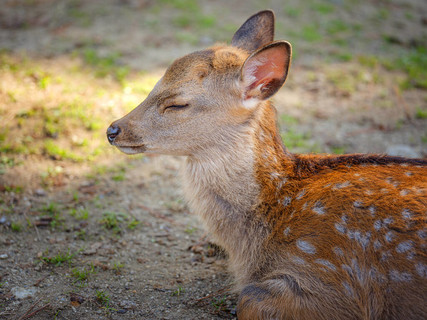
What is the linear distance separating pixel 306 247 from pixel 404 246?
0.58 metres

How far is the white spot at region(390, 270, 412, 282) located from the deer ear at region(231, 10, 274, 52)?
7.09 feet

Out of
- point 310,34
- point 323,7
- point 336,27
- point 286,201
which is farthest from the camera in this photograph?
point 323,7

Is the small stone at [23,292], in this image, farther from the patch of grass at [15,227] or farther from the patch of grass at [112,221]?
the patch of grass at [112,221]

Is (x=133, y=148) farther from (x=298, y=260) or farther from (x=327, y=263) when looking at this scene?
(x=327, y=263)

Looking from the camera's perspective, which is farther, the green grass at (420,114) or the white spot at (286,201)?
the green grass at (420,114)

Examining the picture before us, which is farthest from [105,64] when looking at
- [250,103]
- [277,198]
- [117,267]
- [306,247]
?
[306,247]

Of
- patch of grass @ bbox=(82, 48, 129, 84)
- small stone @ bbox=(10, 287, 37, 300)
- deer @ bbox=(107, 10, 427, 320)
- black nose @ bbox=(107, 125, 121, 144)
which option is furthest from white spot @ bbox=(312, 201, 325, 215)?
patch of grass @ bbox=(82, 48, 129, 84)

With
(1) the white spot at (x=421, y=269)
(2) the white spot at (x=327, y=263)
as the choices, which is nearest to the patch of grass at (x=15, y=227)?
(2) the white spot at (x=327, y=263)

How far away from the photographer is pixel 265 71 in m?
3.18

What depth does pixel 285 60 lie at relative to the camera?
3.12m

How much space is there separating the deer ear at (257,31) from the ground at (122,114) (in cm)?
132

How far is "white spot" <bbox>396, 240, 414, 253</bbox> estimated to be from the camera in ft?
8.63

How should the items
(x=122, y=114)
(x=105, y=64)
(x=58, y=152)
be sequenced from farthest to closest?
(x=105, y=64)
(x=122, y=114)
(x=58, y=152)

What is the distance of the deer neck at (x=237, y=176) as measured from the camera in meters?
3.28
